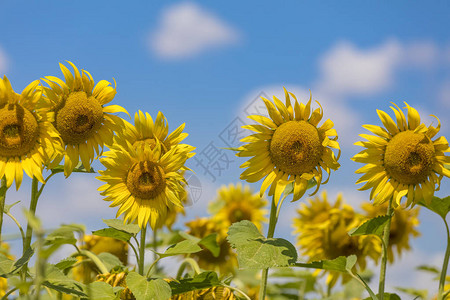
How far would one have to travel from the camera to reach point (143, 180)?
2.75 metres

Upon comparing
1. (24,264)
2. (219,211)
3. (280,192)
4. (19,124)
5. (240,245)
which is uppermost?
(219,211)

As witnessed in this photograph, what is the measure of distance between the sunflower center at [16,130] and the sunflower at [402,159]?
1.58 metres

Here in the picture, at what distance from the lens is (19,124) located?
103 inches

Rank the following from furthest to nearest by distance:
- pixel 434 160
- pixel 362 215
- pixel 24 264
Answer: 1. pixel 362 215
2. pixel 434 160
3. pixel 24 264

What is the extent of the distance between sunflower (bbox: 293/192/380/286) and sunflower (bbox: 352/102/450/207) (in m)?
1.26

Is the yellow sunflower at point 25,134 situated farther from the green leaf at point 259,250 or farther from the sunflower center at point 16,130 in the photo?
the green leaf at point 259,250

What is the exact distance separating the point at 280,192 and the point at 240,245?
350 millimetres

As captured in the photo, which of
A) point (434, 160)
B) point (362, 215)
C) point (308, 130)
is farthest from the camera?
point (362, 215)

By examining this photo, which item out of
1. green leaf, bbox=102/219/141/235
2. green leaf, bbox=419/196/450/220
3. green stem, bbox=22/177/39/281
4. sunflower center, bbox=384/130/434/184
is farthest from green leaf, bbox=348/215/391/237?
green stem, bbox=22/177/39/281

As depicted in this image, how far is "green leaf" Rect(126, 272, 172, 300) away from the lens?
2.31 m

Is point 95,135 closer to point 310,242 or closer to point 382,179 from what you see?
point 382,179

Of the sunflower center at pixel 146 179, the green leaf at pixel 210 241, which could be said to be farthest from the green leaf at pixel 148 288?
the green leaf at pixel 210 241

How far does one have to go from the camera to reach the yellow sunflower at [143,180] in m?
2.71

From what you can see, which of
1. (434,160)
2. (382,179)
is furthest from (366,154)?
(434,160)
